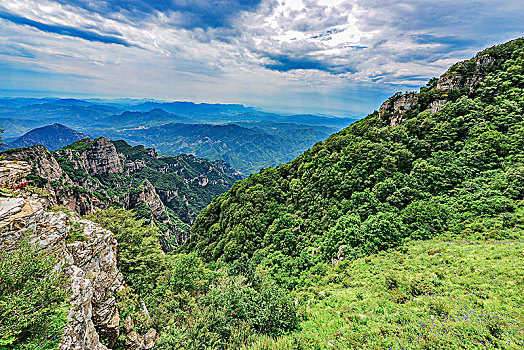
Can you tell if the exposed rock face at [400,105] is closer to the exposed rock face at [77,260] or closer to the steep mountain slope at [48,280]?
the exposed rock face at [77,260]

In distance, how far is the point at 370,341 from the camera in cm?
1104

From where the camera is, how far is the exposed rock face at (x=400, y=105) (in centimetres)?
4119

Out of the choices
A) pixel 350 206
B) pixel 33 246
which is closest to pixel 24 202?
pixel 33 246

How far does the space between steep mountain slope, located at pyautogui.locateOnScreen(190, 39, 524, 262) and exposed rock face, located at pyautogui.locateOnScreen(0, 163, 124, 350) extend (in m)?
22.7

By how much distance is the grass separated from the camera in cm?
927

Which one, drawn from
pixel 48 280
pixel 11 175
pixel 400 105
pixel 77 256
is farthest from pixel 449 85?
pixel 11 175

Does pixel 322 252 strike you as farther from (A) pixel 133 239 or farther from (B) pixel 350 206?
(A) pixel 133 239

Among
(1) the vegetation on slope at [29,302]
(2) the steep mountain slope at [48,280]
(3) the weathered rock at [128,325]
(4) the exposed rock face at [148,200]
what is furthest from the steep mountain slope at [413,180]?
(4) the exposed rock face at [148,200]

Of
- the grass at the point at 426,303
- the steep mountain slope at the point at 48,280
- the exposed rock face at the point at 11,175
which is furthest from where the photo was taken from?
the exposed rock face at the point at 11,175

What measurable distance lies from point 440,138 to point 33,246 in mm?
47260

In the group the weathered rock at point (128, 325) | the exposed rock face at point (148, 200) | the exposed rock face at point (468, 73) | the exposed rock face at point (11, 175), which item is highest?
the exposed rock face at point (468, 73)

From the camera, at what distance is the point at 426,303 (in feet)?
40.3

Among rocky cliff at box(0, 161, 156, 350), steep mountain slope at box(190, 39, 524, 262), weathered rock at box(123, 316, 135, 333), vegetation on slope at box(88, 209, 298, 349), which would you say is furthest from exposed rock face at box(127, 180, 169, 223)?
weathered rock at box(123, 316, 135, 333)

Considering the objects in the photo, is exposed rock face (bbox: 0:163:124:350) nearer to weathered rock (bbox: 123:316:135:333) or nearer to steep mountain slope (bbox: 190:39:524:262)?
weathered rock (bbox: 123:316:135:333)
